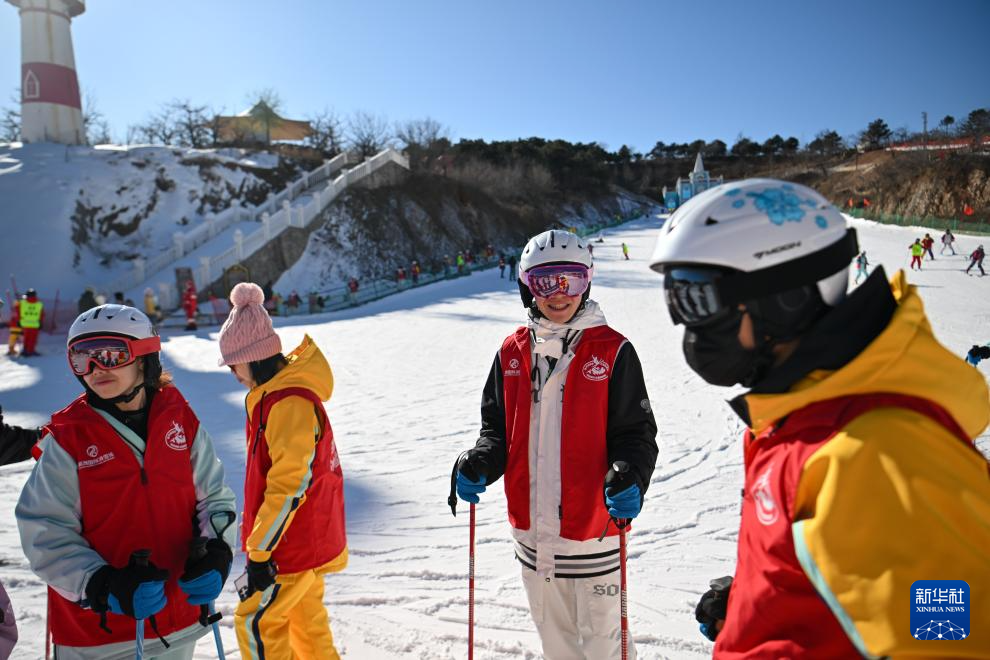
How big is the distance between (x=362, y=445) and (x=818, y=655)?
7099 millimetres

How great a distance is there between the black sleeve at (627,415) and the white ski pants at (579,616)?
591mm

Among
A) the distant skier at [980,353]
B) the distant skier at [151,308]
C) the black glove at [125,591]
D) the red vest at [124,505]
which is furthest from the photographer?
the distant skier at [151,308]

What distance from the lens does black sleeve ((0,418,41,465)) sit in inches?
118

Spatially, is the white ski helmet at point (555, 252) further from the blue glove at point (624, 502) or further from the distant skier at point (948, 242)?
the distant skier at point (948, 242)

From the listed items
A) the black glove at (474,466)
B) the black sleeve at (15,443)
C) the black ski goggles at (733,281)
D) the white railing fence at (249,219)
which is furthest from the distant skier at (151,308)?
the black ski goggles at (733,281)

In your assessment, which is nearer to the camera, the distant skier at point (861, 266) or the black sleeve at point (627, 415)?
the black sleeve at point (627, 415)

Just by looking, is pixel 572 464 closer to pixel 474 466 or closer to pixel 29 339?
pixel 474 466

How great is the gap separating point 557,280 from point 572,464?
2.98ft

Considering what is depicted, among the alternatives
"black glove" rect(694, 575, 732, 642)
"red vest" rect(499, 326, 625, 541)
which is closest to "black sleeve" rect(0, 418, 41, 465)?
"red vest" rect(499, 326, 625, 541)

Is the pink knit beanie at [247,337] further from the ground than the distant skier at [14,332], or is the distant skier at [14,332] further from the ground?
the pink knit beanie at [247,337]

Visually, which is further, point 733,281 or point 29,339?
point 29,339

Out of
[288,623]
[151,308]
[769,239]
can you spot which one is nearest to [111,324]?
[288,623]

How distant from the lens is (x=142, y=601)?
7.04ft

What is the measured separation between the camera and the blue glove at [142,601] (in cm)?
213
